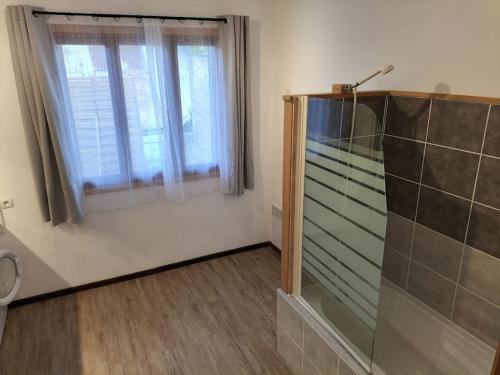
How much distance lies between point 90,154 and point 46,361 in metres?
1.49

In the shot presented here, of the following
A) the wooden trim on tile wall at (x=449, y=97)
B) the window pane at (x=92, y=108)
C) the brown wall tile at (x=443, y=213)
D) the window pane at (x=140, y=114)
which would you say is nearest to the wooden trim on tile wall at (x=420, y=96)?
the wooden trim on tile wall at (x=449, y=97)

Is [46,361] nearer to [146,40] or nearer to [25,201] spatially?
[25,201]

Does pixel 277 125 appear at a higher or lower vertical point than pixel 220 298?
higher

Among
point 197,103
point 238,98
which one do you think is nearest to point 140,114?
point 197,103

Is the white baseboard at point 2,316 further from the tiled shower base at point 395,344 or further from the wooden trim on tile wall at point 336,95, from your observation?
the wooden trim on tile wall at point 336,95

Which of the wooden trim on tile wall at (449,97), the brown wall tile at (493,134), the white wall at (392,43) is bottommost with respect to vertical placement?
the brown wall tile at (493,134)

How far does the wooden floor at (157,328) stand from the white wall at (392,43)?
6.02 ft

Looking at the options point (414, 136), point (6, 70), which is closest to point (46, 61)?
point (6, 70)

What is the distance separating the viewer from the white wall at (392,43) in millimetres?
1679

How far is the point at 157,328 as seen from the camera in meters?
2.71

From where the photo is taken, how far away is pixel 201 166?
3.26 m

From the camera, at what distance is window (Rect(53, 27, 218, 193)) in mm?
2650

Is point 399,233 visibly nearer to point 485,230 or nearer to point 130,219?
point 485,230

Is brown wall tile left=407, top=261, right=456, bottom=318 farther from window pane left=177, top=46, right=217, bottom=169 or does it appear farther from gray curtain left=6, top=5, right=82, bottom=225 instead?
gray curtain left=6, top=5, right=82, bottom=225
